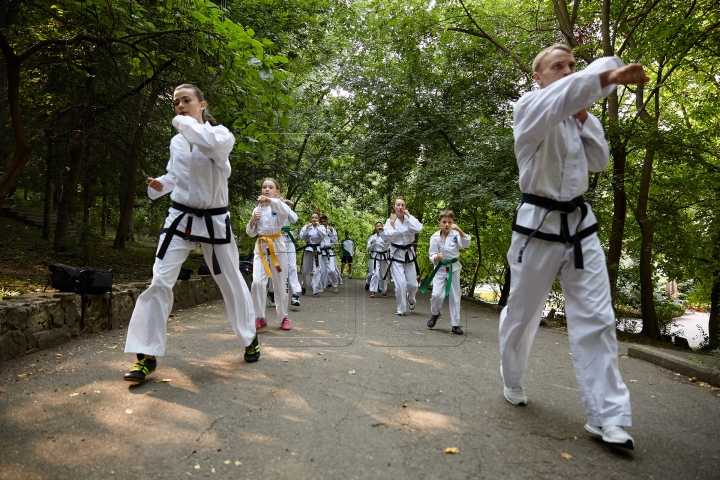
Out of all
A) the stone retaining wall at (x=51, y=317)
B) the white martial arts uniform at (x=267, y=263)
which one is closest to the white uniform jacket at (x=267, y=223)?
the white martial arts uniform at (x=267, y=263)

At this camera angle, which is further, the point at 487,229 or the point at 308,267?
the point at 487,229

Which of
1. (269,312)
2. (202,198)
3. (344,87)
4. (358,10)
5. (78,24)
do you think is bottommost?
(269,312)

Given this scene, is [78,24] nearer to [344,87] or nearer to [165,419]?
[165,419]

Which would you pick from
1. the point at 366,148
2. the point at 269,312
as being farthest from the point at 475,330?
the point at 366,148

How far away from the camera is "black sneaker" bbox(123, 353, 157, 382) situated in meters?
3.93

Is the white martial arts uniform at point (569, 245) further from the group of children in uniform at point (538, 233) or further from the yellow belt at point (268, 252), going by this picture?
the yellow belt at point (268, 252)

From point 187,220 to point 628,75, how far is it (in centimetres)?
361

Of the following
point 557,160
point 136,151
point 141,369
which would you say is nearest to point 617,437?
point 557,160

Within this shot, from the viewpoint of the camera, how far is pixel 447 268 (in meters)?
8.02

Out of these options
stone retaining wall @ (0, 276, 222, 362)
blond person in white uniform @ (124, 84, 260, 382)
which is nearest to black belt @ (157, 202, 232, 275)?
blond person in white uniform @ (124, 84, 260, 382)

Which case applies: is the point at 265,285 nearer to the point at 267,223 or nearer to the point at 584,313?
the point at 267,223

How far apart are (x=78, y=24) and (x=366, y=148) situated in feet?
33.3

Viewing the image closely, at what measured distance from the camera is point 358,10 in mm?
15977

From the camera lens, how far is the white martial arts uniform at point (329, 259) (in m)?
14.7
